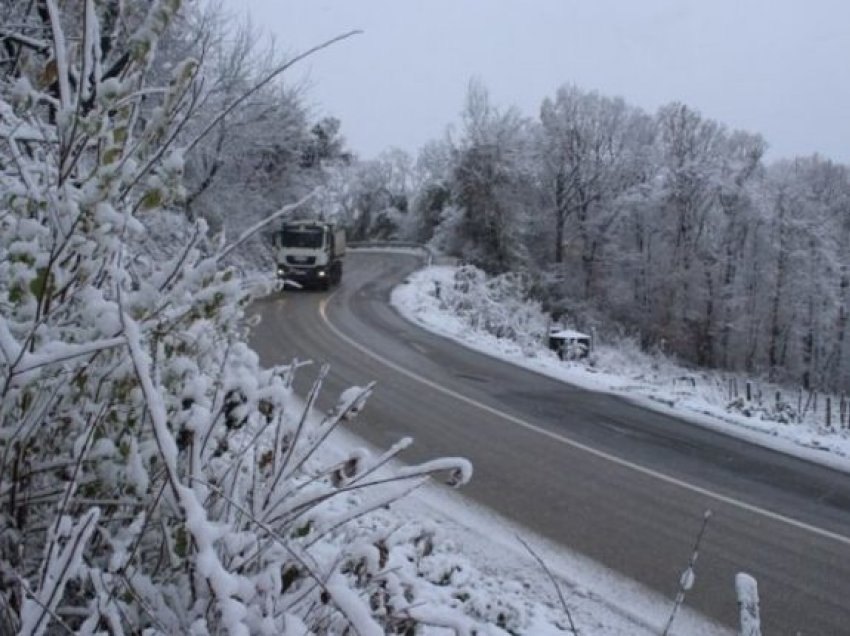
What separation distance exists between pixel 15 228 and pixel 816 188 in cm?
5709

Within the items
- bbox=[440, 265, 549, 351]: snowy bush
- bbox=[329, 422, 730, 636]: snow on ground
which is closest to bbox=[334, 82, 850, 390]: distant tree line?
bbox=[440, 265, 549, 351]: snowy bush

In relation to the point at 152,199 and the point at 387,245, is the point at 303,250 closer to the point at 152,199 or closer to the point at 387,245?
the point at 152,199

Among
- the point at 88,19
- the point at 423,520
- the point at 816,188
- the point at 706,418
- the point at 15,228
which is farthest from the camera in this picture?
the point at 816,188

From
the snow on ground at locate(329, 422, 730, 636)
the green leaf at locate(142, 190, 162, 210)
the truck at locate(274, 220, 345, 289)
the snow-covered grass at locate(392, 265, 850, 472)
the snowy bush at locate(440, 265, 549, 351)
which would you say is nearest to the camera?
the green leaf at locate(142, 190, 162, 210)

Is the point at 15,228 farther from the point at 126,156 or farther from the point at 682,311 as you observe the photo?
the point at 682,311

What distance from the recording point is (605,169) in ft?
154

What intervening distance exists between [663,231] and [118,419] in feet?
147

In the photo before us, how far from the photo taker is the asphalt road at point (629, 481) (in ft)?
20.7

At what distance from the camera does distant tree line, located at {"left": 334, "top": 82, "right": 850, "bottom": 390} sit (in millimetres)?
40406

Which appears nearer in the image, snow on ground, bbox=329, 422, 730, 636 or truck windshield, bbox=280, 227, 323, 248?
snow on ground, bbox=329, 422, 730, 636

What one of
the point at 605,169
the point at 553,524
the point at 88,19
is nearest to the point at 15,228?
the point at 88,19

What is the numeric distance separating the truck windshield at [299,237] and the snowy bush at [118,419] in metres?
27.6

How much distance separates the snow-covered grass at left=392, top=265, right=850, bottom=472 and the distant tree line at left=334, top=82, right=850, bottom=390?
812cm

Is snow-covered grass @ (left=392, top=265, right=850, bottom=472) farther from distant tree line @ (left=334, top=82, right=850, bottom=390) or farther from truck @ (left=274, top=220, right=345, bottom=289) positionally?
distant tree line @ (left=334, top=82, right=850, bottom=390)
